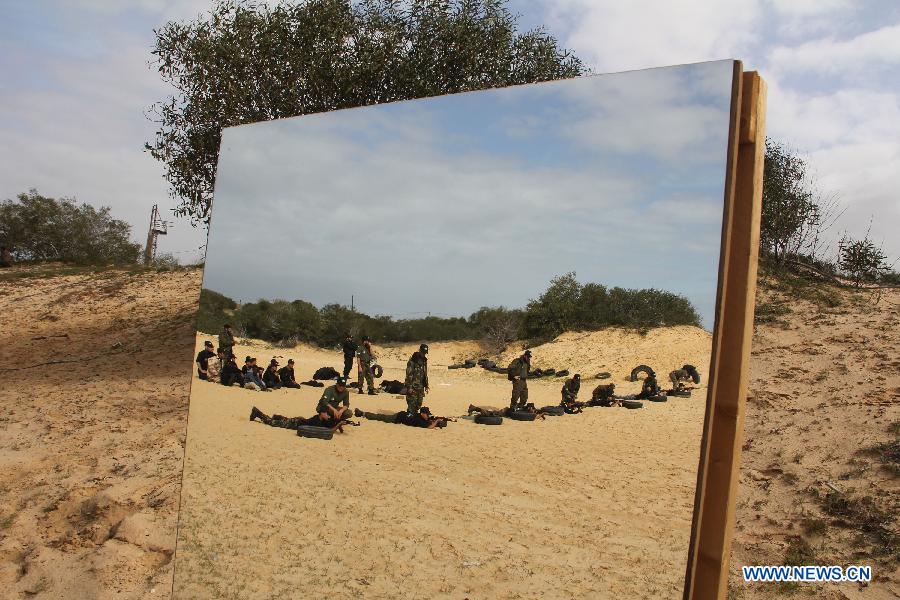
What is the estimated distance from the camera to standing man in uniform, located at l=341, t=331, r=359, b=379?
2975 mm

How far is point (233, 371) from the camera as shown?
348 centimetres

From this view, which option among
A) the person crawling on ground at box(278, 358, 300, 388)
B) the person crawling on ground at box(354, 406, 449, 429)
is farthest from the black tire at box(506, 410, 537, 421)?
the person crawling on ground at box(278, 358, 300, 388)

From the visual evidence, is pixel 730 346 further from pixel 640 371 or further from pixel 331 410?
pixel 331 410

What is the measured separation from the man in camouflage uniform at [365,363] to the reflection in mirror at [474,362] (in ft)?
0.04

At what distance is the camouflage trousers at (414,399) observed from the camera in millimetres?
2750

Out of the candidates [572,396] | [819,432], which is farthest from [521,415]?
[819,432]

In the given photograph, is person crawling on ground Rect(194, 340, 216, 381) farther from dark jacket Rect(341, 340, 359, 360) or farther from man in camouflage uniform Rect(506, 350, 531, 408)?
man in camouflage uniform Rect(506, 350, 531, 408)

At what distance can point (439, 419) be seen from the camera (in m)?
2.69

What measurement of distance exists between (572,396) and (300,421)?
49.0 inches

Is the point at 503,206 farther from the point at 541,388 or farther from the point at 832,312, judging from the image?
the point at 832,312

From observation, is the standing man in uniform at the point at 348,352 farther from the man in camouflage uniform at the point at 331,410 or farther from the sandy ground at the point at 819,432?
the sandy ground at the point at 819,432

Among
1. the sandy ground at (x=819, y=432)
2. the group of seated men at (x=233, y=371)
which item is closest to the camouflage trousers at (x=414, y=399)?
the group of seated men at (x=233, y=371)

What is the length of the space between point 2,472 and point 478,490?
295 inches

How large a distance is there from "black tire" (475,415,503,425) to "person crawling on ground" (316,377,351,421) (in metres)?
0.62
